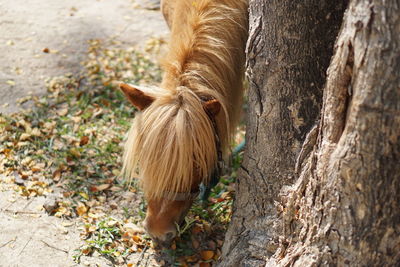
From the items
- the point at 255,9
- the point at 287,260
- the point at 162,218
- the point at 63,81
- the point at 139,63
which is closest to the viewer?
the point at 287,260

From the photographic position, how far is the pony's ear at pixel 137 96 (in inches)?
118

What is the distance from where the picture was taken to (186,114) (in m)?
2.91

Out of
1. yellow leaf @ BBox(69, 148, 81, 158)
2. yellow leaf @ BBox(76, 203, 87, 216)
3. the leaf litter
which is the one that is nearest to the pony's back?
the leaf litter

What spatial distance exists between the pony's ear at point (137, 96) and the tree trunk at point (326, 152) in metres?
0.66

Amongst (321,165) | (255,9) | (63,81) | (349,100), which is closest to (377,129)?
(349,100)

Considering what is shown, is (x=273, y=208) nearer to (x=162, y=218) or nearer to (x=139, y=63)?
(x=162, y=218)

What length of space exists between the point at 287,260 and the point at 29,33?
4.61 meters

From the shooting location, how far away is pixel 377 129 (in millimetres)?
2002

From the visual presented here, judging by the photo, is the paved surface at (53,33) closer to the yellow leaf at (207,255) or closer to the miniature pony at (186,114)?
the miniature pony at (186,114)

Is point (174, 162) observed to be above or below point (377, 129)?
below

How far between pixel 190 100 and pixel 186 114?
0.31ft

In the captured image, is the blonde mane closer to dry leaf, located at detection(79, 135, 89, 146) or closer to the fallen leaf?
the fallen leaf

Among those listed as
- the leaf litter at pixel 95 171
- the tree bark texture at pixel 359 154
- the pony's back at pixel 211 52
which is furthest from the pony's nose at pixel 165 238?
the tree bark texture at pixel 359 154

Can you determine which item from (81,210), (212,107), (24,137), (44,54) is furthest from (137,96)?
(44,54)
